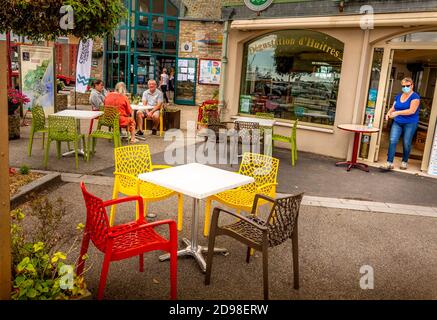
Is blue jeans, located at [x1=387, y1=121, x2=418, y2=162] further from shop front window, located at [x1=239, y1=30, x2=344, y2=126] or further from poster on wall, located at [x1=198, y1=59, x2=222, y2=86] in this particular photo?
poster on wall, located at [x1=198, y1=59, x2=222, y2=86]

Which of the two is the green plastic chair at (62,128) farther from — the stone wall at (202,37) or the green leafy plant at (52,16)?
the stone wall at (202,37)

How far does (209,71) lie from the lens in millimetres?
16422

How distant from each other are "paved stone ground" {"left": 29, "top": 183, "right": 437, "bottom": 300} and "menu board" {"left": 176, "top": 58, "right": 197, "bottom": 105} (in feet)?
40.7

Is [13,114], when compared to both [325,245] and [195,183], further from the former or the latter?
[325,245]

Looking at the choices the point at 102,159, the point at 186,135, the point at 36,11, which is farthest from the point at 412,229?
the point at 186,135

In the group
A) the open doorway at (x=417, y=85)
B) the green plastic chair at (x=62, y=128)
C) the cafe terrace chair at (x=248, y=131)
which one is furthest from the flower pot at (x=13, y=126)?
the open doorway at (x=417, y=85)

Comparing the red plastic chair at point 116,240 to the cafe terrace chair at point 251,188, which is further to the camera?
the cafe terrace chair at point 251,188

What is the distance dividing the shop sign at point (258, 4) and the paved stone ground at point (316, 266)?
5665mm

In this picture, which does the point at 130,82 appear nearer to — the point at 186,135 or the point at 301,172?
the point at 186,135

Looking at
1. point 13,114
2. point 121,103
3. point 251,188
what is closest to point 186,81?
point 121,103

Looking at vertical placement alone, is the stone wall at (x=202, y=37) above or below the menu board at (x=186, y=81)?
above

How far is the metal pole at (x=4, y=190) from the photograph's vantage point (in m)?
1.95

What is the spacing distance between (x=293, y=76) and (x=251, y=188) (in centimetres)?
570
